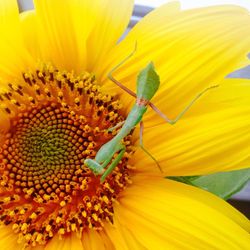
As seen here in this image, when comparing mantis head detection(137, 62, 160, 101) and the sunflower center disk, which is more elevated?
mantis head detection(137, 62, 160, 101)

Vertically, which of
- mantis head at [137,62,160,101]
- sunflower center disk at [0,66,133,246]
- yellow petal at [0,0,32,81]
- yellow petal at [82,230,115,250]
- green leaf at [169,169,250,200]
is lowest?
yellow petal at [82,230,115,250]

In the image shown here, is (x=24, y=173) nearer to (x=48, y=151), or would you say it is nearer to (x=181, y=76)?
(x=48, y=151)

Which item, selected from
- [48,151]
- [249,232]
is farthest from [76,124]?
[249,232]

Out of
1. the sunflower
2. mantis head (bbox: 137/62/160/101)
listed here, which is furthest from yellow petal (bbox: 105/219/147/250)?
mantis head (bbox: 137/62/160/101)

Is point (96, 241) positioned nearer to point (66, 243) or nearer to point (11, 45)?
point (66, 243)

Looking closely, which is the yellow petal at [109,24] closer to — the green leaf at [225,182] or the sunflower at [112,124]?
the sunflower at [112,124]

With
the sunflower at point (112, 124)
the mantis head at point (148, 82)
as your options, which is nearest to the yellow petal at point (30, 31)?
the sunflower at point (112, 124)

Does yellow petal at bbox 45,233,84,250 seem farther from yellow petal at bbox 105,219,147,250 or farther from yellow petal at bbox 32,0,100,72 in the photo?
yellow petal at bbox 32,0,100,72

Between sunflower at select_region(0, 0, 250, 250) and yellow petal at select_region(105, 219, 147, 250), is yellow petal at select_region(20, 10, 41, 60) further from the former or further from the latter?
yellow petal at select_region(105, 219, 147, 250)
